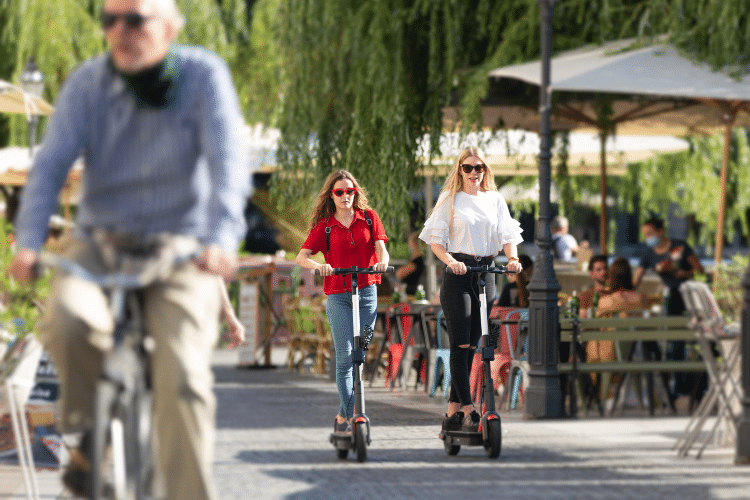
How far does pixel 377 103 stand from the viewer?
1332cm

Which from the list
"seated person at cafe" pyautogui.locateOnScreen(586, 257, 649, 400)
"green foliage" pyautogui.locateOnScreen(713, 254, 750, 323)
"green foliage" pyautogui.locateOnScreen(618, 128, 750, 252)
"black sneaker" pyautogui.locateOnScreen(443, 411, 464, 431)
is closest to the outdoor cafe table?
"seated person at cafe" pyautogui.locateOnScreen(586, 257, 649, 400)

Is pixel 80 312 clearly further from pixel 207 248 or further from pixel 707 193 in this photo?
pixel 707 193

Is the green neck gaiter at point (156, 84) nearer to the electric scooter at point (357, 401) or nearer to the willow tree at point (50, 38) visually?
the electric scooter at point (357, 401)

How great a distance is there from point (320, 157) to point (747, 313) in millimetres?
6772

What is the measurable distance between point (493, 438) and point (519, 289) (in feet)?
11.6

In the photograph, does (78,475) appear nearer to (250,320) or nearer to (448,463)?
(448,463)

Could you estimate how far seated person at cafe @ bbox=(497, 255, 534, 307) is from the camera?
38.9 ft

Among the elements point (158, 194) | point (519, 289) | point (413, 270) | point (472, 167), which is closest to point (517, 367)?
point (519, 289)

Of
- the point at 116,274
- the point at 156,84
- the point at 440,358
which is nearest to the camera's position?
the point at 116,274

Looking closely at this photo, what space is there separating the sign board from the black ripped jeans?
9.05m

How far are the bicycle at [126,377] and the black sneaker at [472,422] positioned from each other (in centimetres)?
478

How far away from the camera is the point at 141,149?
4223 mm

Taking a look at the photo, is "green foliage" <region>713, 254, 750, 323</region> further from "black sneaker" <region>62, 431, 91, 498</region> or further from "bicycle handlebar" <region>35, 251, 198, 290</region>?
"black sneaker" <region>62, 431, 91, 498</region>

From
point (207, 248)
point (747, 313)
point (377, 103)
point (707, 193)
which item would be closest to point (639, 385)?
point (747, 313)
